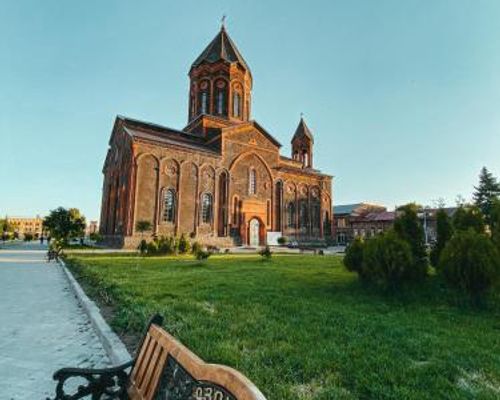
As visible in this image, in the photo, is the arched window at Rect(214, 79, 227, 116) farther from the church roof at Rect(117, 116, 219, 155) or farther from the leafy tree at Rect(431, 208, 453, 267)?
the leafy tree at Rect(431, 208, 453, 267)

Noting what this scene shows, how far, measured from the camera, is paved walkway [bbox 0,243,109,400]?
3098 millimetres

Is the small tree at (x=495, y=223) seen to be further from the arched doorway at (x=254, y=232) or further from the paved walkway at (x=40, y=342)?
the arched doorway at (x=254, y=232)

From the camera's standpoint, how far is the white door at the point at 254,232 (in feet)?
102

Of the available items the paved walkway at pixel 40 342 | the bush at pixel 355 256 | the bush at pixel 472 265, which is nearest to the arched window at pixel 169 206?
the paved walkway at pixel 40 342

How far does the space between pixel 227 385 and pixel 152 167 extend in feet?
83.1

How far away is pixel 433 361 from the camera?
3.12m

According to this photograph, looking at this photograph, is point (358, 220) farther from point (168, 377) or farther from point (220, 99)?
point (168, 377)

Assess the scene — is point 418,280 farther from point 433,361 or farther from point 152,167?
point 152,167

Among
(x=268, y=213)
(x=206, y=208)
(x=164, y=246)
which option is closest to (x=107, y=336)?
(x=164, y=246)

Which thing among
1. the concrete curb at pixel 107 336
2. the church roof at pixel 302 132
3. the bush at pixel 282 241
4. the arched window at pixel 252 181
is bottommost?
the concrete curb at pixel 107 336

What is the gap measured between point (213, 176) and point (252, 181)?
15.1ft

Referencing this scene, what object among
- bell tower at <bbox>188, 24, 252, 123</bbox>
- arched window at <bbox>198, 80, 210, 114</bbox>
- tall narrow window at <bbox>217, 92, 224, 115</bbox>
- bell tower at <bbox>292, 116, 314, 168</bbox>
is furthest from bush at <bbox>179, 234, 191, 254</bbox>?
bell tower at <bbox>292, 116, 314, 168</bbox>

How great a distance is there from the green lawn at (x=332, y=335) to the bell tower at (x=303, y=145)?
33.5 m

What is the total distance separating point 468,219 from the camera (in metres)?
7.23
